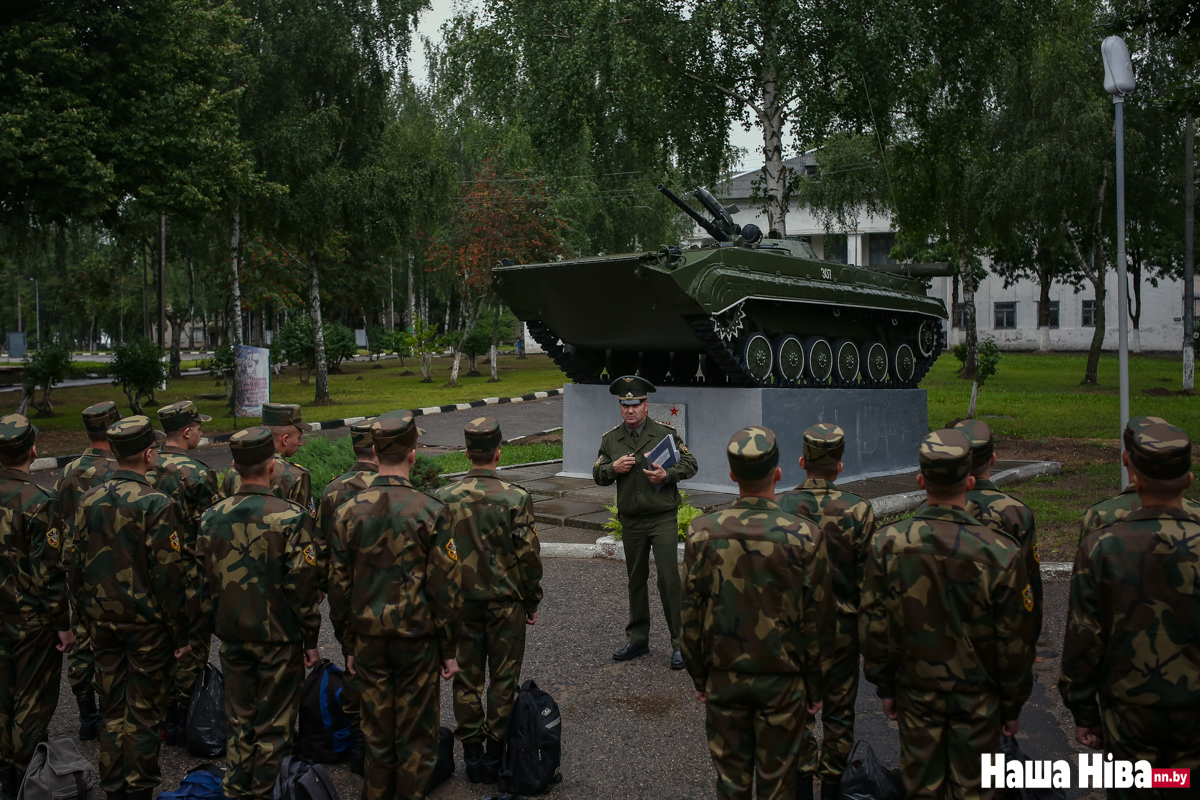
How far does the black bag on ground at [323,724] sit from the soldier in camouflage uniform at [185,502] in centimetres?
62

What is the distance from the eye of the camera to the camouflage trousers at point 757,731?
12.5 feet

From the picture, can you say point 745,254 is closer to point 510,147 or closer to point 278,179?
point 278,179

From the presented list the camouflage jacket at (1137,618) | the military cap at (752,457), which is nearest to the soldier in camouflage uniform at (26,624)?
the military cap at (752,457)

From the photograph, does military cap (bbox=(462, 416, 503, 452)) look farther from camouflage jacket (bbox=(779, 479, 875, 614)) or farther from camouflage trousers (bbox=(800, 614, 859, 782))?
camouflage trousers (bbox=(800, 614, 859, 782))

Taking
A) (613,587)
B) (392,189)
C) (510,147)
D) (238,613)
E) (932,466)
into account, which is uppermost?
(510,147)

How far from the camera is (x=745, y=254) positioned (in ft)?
42.5

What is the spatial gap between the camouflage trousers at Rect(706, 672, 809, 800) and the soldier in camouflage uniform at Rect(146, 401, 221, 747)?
258 cm

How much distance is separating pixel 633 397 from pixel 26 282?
283ft

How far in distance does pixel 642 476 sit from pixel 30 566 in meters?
3.50

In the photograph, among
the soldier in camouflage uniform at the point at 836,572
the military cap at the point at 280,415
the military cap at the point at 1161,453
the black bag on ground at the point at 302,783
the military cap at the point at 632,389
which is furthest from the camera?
the military cap at the point at 632,389

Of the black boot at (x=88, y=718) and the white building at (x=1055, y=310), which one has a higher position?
the white building at (x=1055, y=310)

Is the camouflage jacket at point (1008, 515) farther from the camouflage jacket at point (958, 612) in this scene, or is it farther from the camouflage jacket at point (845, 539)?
the camouflage jacket at point (958, 612)

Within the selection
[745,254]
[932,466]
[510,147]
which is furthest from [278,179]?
[932,466]

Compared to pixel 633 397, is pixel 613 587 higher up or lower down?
lower down
